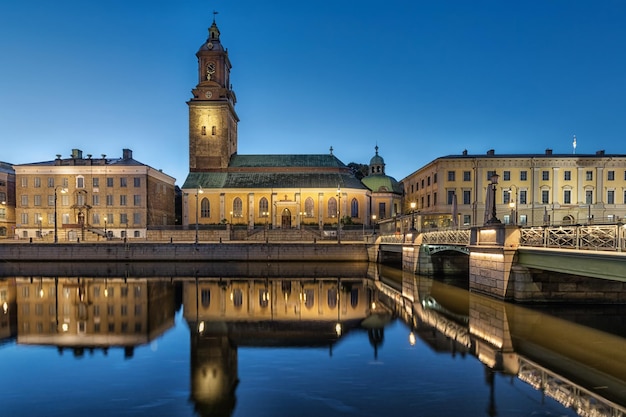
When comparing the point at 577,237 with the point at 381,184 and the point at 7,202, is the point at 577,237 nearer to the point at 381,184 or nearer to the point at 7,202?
the point at 381,184

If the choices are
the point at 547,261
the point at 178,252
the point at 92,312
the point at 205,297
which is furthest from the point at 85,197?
the point at 547,261

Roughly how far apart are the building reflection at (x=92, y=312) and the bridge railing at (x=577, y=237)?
18.4 m

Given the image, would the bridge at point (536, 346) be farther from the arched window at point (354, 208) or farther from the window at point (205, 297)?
the arched window at point (354, 208)

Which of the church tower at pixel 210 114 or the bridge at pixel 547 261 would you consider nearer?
the bridge at pixel 547 261

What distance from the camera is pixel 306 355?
14867 millimetres

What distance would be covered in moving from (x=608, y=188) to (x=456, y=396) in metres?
67.2

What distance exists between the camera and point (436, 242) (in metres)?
33.6

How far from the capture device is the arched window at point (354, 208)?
A: 75.3m

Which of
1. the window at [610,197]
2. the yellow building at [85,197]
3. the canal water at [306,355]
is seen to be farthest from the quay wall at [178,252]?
the window at [610,197]

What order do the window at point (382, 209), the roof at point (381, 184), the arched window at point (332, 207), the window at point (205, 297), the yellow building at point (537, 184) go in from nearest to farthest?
the window at point (205, 297), the yellow building at point (537, 184), the arched window at point (332, 207), the window at point (382, 209), the roof at point (381, 184)

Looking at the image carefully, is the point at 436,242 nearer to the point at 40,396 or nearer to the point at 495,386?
the point at 495,386

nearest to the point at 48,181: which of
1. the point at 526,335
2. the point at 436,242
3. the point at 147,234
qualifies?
the point at 147,234

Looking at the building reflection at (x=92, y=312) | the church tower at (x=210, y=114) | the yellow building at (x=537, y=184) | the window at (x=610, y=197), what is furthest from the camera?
the church tower at (x=210, y=114)

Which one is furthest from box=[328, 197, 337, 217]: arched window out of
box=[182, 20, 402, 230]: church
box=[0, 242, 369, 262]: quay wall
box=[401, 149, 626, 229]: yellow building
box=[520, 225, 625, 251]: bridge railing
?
box=[520, 225, 625, 251]: bridge railing
